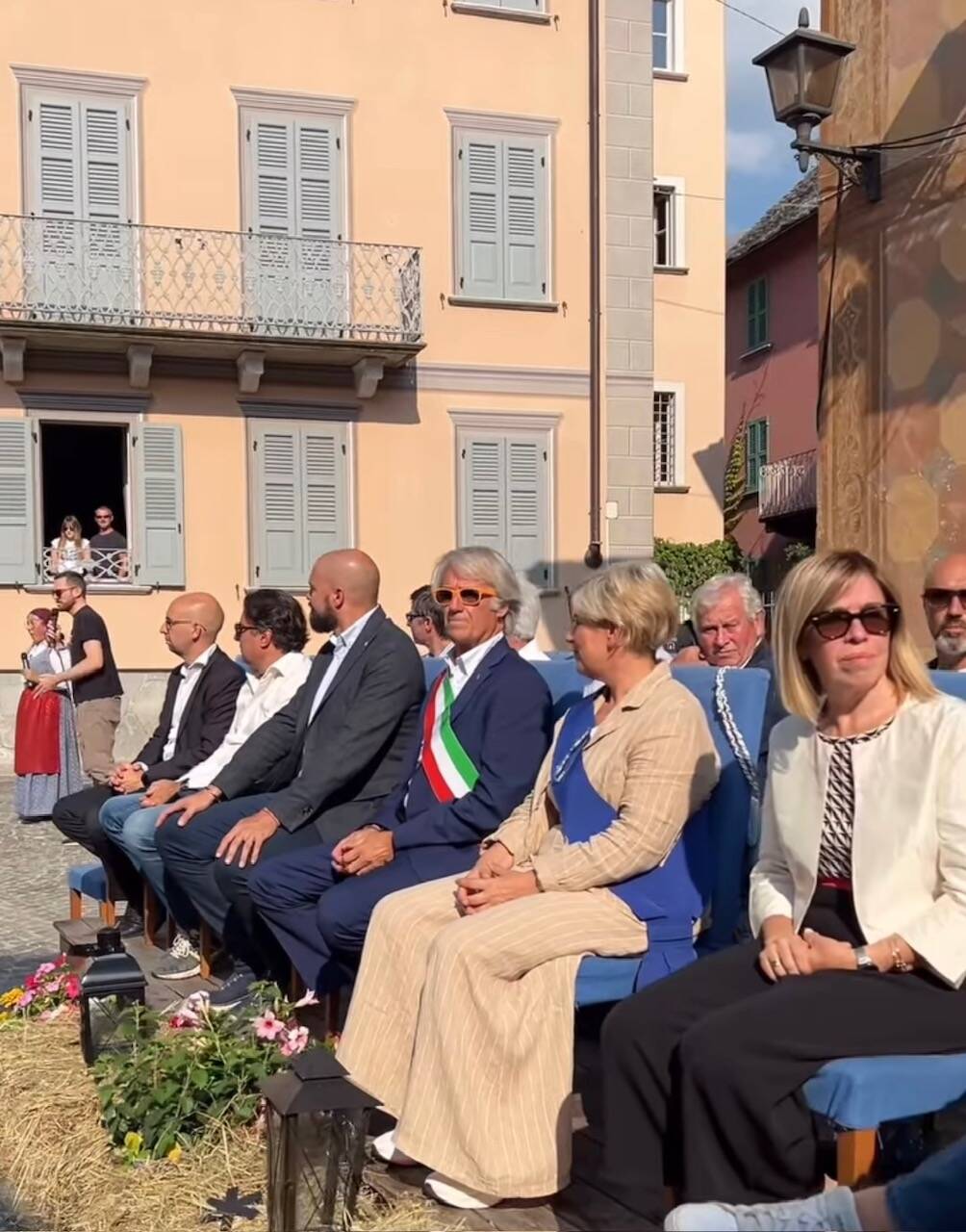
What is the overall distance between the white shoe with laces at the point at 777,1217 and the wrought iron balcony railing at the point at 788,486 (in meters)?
21.7

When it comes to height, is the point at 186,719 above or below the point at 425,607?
below

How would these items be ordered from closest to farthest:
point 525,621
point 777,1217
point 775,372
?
point 777,1217 < point 525,621 < point 775,372

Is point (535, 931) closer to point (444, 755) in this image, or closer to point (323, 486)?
point (444, 755)

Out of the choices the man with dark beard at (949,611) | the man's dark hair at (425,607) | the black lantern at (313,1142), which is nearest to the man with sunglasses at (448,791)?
the black lantern at (313,1142)

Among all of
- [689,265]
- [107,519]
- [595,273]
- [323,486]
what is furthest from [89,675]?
[689,265]

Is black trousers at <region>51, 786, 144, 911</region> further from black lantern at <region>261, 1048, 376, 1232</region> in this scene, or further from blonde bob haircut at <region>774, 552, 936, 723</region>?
blonde bob haircut at <region>774, 552, 936, 723</region>

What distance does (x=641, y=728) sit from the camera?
3.84 metres

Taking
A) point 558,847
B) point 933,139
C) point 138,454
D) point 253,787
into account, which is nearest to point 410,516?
point 138,454

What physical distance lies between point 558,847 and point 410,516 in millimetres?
12744

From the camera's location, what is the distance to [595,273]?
17.0 meters

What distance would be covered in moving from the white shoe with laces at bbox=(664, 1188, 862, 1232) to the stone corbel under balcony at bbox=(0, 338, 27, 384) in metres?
13.5

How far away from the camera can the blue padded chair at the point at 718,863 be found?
3656mm

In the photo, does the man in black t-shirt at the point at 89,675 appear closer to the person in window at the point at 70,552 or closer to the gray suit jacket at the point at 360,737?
the person in window at the point at 70,552

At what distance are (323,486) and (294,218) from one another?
2.89 m
